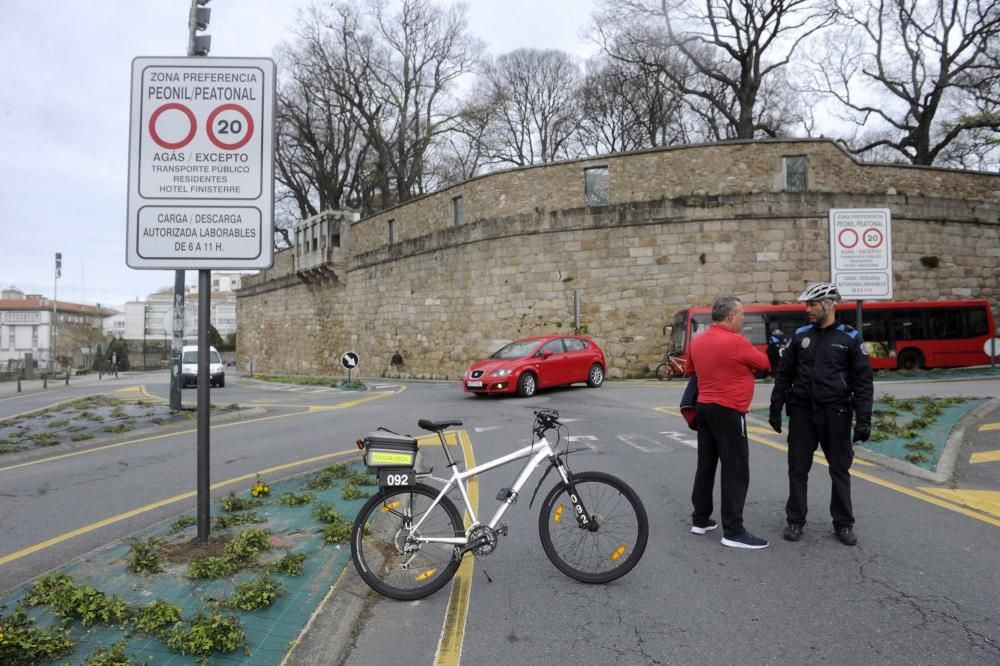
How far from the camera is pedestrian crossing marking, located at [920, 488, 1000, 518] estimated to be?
220 inches

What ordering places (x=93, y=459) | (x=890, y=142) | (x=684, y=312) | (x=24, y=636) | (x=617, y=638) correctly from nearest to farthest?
(x=24, y=636), (x=617, y=638), (x=93, y=459), (x=684, y=312), (x=890, y=142)

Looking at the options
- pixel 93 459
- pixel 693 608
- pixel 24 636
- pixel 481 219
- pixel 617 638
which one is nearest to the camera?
pixel 24 636

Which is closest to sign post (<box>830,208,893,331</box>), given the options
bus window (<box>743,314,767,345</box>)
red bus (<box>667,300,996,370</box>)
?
red bus (<box>667,300,996,370</box>)

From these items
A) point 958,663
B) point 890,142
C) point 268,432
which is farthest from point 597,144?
point 958,663

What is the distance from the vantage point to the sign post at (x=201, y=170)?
4648mm

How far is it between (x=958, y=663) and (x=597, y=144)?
151 ft

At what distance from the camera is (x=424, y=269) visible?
1142 inches

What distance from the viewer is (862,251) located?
10.7 m

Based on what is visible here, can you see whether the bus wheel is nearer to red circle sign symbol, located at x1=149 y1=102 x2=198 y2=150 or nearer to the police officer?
the police officer

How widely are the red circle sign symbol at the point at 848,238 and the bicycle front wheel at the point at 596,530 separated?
853 cm

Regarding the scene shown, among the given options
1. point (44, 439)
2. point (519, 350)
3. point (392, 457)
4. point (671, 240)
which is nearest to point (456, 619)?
point (392, 457)

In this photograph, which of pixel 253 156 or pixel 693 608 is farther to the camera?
pixel 253 156

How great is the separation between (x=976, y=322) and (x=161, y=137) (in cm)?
2601

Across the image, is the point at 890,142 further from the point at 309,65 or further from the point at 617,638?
the point at 617,638
